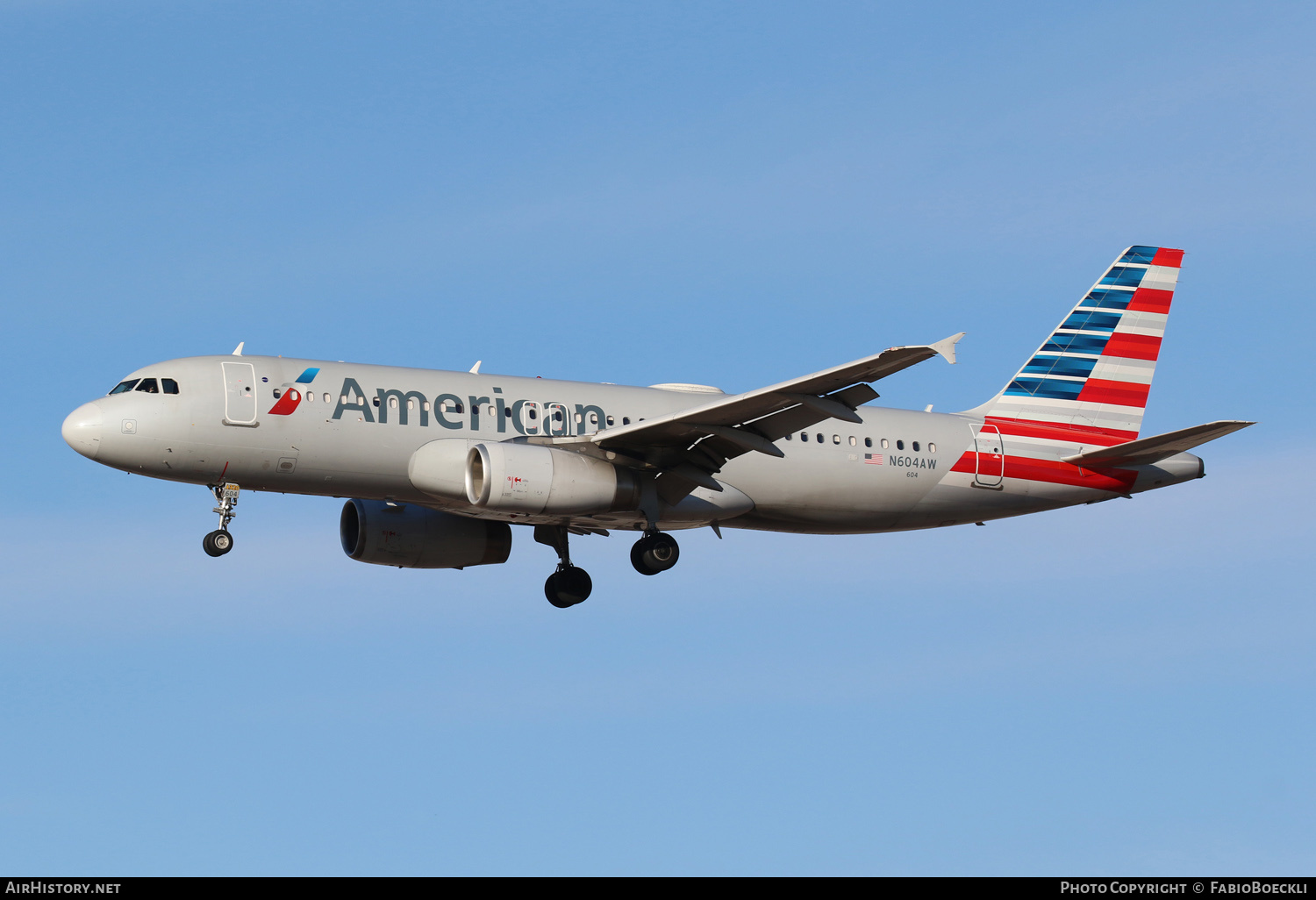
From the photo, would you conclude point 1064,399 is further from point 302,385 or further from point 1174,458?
point 302,385

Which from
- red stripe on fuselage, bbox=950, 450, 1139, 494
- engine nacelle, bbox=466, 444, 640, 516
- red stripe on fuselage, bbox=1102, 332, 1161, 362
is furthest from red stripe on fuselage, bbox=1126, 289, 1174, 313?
engine nacelle, bbox=466, 444, 640, 516

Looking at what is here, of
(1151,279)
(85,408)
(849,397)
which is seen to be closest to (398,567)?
(85,408)

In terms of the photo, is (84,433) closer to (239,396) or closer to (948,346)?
(239,396)

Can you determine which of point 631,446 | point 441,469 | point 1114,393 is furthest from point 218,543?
point 1114,393

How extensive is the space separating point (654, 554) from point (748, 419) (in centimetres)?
430

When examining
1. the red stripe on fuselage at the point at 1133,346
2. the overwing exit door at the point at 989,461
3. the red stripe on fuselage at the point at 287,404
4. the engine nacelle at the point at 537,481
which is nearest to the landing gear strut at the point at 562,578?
the engine nacelle at the point at 537,481

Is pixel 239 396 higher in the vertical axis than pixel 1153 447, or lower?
higher

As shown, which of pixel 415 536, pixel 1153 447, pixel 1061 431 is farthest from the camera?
pixel 1061 431

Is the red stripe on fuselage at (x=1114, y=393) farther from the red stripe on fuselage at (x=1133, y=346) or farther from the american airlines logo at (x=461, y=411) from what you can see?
the american airlines logo at (x=461, y=411)

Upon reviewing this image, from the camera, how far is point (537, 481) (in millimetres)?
34594

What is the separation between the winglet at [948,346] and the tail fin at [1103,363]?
41.1 feet

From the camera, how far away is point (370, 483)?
35344mm
